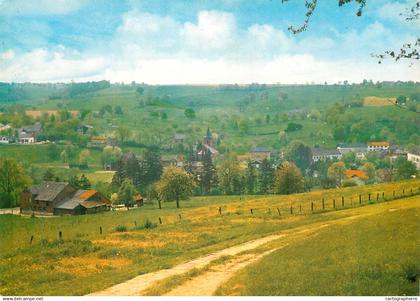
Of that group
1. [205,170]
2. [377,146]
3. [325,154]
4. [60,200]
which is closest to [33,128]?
[60,200]

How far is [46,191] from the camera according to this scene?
2189 centimetres

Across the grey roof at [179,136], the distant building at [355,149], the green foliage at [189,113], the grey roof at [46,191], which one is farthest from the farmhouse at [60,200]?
the green foliage at [189,113]

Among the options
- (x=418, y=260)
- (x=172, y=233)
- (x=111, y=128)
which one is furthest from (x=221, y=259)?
(x=111, y=128)

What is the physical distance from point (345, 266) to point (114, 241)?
9.11 m

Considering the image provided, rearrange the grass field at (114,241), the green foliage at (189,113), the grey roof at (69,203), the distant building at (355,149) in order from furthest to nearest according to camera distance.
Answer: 1. the green foliage at (189,113)
2. the distant building at (355,149)
3. the grey roof at (69,203)
4. the grass field at (114,241)

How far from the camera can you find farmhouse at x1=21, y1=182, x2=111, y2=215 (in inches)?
847

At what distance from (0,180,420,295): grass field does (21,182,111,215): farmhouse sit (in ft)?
1.72

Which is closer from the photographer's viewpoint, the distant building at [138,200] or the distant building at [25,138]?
the distant building at [25,138]

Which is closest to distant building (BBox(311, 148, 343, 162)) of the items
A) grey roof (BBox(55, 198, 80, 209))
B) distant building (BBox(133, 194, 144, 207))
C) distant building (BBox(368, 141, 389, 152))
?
distant building (BBox(368, 141, 389, 152))

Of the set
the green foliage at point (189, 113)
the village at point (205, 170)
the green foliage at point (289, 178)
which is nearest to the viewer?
the village at point (205, 170)

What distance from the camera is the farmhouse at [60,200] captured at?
21.5m

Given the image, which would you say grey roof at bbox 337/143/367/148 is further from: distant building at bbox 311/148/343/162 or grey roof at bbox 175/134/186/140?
grey roof at bbox 175/134/186/140

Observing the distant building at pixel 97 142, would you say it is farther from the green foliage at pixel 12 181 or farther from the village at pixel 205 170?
the green foliage at pixel 12 181

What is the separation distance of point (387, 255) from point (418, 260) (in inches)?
32.4
